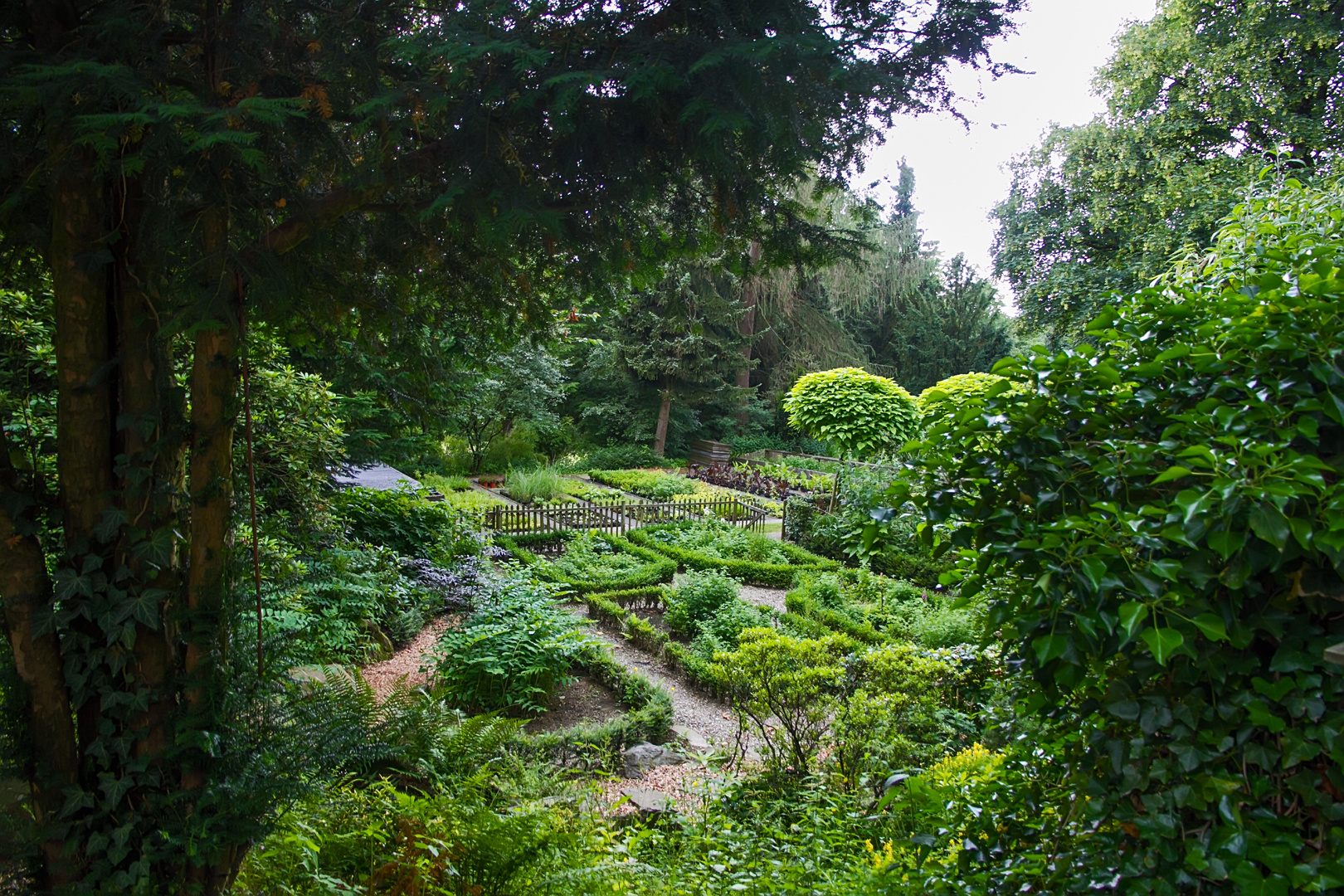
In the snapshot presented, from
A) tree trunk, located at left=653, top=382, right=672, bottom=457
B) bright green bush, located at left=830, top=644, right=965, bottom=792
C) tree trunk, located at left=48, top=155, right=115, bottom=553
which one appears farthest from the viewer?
tree trunk, located at left=653, top=382, right=672, bottom=457

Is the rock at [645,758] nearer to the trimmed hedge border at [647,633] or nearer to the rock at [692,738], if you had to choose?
the rock at [692,738]

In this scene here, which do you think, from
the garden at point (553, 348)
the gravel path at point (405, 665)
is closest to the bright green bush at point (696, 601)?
the gravel path at point (405, 665)

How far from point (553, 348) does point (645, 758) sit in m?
3.62

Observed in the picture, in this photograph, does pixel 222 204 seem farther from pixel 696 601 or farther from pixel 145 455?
pixel 696 601

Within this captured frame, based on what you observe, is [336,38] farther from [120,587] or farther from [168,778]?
[168,778]

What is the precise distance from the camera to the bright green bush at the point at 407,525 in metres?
9.34

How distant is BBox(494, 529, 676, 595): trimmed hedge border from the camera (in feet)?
35.6

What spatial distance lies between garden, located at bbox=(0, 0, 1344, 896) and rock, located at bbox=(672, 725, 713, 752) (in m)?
0.40

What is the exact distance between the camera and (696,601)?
9.59m

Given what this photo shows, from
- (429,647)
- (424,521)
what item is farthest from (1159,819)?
(424,521)

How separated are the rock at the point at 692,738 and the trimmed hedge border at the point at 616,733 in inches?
5.0

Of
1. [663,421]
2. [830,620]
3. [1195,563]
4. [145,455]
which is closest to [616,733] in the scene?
[830,620]

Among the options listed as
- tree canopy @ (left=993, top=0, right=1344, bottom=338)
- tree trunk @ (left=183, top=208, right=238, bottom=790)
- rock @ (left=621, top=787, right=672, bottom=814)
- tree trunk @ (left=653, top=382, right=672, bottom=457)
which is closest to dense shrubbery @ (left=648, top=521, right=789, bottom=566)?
rock @ (left=621, top=787, right=672, bottom=814)

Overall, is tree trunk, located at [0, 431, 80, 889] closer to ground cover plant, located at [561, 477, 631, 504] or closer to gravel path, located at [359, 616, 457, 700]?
gravel path, located at [359, 616, 457, 700]
